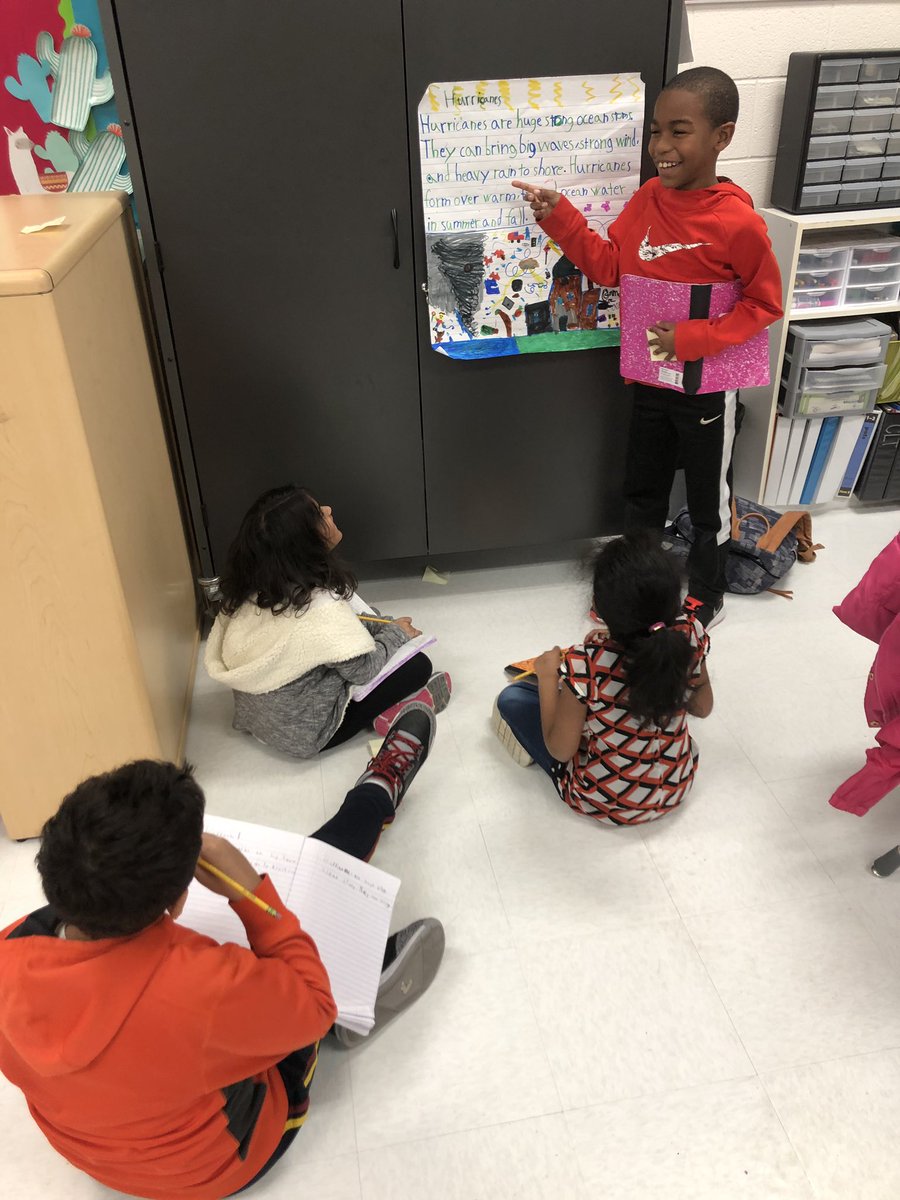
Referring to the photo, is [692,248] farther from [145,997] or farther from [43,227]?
[145,997]

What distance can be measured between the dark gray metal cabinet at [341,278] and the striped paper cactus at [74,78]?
284 mm

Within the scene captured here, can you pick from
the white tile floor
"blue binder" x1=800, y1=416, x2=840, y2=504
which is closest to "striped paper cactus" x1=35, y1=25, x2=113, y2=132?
the white tile floor

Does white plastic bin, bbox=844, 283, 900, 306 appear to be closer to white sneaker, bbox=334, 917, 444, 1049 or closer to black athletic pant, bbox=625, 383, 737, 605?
black athletic pant, bbox=625, 383, 737, 605

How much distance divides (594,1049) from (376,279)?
1645mm

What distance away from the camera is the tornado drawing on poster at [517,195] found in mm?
2035

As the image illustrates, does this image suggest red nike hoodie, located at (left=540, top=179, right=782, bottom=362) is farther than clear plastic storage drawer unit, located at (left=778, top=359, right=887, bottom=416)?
No

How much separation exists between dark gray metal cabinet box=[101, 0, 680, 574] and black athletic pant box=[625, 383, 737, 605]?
3.2 inches

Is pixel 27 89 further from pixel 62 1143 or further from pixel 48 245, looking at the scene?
pixel 62 1143

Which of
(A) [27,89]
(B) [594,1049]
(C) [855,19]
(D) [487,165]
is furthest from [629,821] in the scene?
(C) [855,19]

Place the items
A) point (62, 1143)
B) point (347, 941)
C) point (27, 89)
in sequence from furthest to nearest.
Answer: point (27, 89) < point (347, 941) < point (62, 1143)

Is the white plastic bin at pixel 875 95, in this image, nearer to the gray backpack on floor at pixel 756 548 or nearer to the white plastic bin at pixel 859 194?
the white plastic bin at pixel 859 194

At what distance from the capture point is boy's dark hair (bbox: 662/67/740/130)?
6.25 ft

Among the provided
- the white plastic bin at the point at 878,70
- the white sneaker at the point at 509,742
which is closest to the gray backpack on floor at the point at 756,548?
the white sneaker at the point at 509,742

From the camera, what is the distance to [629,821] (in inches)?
72.5
